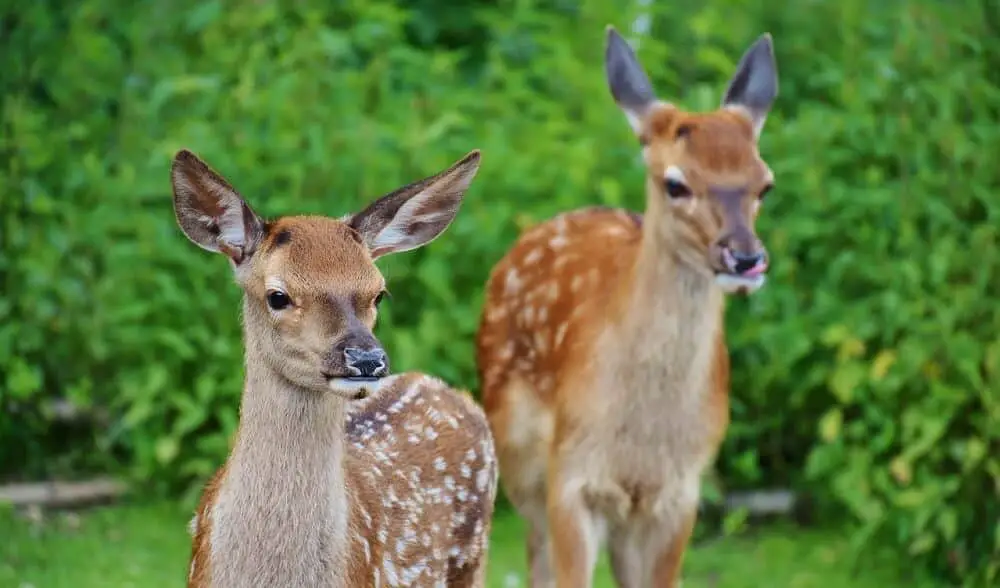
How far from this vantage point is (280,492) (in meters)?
4.74

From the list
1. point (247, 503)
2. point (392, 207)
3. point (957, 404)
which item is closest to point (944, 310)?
point (957, 404)

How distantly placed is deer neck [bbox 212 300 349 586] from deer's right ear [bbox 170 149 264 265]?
299 millimetres

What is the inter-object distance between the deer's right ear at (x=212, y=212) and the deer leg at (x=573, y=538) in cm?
196

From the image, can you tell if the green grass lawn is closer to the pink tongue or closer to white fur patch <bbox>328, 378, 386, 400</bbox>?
the pink tongue

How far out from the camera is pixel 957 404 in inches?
301

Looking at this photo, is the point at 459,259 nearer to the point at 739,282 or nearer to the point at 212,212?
the point at 739,282

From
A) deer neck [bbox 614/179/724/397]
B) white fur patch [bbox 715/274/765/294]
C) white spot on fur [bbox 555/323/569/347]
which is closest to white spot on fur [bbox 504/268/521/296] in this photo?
white spot on fur [bbox 555/323/569/347]

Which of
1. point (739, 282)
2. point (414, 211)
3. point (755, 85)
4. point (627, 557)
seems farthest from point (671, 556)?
point (414, 211)

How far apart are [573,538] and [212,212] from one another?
2110mm

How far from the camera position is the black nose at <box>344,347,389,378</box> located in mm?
4535

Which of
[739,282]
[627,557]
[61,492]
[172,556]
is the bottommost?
[172,556]

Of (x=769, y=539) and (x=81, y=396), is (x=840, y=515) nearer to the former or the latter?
(x=769, y=539)

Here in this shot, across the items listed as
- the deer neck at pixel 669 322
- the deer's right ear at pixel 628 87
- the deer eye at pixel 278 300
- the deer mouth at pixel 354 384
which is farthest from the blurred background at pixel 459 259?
the deer mouth at pixel 354 384

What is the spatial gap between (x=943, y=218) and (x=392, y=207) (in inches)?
142
